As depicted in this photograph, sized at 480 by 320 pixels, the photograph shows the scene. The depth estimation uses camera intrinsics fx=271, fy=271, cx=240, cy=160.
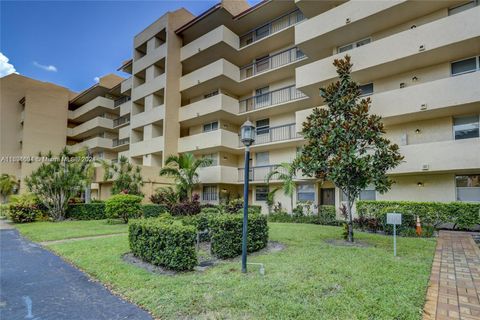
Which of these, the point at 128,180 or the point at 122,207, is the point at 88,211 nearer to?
the point at 128,180

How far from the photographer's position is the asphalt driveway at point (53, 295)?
4559 mm

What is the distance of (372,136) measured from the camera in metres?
9.13

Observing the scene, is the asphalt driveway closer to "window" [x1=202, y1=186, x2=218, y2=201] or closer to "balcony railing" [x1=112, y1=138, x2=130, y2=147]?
"window" [x1=202, y1=186, x2=218, y2=201]

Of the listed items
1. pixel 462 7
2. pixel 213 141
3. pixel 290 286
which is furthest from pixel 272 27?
pixel 290 286

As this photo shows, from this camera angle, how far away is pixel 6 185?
98.0 ft

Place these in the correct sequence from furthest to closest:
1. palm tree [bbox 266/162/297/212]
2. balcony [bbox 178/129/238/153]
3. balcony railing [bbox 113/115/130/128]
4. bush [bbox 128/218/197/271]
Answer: balcony railing [bbox 113/115/130/128]
balcony [bbox 178/129/238/153]
palm tree [bbox 266/162/297/212]
bush [bbox 128/218/197/271]

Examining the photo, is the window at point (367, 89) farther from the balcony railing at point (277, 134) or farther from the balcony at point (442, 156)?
the balcony railing at point (277, 134)

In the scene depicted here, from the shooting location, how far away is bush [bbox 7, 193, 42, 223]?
57.8ft

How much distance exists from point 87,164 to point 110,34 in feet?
33.0

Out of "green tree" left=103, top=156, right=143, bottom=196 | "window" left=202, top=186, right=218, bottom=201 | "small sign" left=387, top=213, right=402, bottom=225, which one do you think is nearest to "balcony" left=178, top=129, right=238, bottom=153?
"window" left=202, top=186, right=218, bottom=201

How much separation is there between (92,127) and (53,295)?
3277 cm

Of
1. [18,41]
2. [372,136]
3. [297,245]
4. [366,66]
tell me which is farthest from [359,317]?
[18,41]

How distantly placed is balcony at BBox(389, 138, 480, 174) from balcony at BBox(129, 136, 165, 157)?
17.4 m

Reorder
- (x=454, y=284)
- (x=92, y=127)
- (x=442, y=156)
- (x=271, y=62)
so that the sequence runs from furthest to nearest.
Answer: (x=92, y=127) → (x=271, y=62) → (x=442, y=156) → (x=454, y=284)
